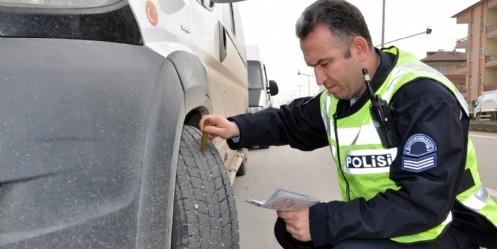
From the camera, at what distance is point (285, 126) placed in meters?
2.46

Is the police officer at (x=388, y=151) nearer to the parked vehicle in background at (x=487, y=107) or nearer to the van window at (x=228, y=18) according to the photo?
the van window at (x=228, y=18)

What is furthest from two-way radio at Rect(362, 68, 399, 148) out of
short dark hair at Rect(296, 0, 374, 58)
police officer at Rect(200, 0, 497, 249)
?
short dark hair at Rect(296, 0, 374, 58)

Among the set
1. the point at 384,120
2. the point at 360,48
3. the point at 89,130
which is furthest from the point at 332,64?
the point at 89,130

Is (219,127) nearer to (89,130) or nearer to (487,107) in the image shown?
(89,130)

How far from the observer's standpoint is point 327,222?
1.73m

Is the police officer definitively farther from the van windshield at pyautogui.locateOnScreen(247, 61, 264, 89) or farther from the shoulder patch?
the van windshield at pyautogui.locateOnScreen(247, 61, 264, 89)

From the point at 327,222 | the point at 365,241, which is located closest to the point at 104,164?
→ the point at 327,222

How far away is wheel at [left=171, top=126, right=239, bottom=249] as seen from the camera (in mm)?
1510

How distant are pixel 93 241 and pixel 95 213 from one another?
0.23 feet

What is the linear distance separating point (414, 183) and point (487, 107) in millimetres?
30478

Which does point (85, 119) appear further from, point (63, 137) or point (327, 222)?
point (327, 222)

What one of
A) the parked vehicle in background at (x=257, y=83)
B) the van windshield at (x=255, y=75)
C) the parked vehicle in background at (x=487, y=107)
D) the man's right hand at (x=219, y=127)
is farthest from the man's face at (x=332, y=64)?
the parked vehicle in background at (x=487, y=107)

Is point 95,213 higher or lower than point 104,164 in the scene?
lower

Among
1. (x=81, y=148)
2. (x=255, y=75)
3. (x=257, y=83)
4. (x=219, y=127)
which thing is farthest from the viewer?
(x=255, y=75)
